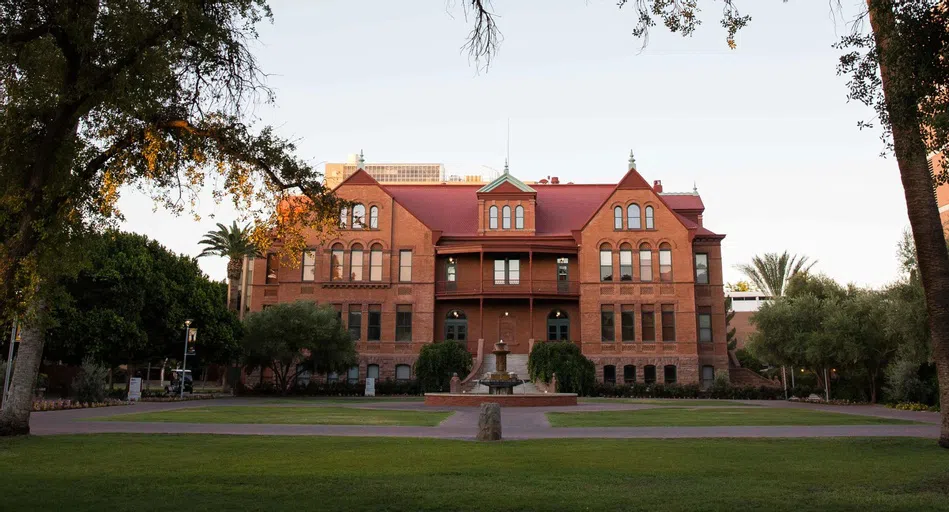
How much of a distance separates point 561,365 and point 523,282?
1005 centimetres

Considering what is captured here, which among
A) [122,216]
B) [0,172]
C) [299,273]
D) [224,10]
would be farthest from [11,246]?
[299,273]

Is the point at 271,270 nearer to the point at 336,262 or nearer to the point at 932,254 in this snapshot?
the point at 336,262

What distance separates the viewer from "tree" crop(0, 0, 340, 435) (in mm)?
10344

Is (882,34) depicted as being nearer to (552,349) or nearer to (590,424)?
(590,424)

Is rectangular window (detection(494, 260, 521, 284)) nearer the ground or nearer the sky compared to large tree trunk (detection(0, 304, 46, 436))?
nearer the sky

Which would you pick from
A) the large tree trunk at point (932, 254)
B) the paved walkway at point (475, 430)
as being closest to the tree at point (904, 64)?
the large tree trunk at point (932, 254)

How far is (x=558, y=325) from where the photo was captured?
54156 millimetres

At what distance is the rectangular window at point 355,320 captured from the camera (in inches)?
2071

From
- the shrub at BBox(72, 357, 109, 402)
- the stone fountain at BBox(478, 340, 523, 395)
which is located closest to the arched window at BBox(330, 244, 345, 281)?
the stone fountain at BBox(478, 340, 523, 395)

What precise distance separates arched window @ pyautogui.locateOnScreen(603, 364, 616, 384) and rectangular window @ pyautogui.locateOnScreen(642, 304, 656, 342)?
3.03 meters

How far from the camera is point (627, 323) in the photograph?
5231 centimetres

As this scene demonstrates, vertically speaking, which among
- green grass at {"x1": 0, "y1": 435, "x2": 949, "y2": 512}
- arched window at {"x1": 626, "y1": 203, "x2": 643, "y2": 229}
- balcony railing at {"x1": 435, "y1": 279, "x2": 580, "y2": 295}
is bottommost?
green grass at {"x1": 0, "y1": 435, "x2": 949, "y2": 512}

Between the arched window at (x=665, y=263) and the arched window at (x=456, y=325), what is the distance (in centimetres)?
1395

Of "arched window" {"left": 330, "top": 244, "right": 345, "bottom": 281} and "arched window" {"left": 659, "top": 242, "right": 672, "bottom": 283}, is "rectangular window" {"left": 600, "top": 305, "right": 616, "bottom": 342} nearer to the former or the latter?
"arched window" {"left": 659, "top": 242, "right": 672, "bottom": 283}
